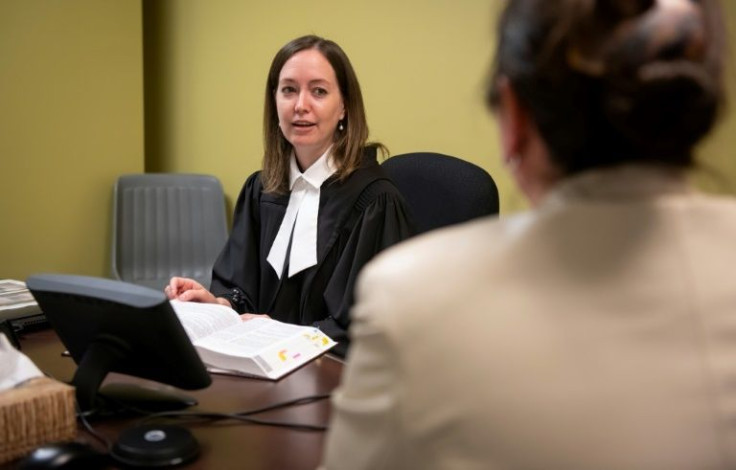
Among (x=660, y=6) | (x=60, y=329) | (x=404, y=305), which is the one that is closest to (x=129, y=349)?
(x=60, y=329)

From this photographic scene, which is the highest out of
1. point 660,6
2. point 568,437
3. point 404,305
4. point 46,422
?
point 660,6

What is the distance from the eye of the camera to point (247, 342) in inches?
58.8

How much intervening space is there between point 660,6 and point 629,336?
299mm

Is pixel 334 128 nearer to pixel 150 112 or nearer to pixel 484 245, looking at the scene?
pixel 484 245

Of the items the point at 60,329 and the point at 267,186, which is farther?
the point at 267,186

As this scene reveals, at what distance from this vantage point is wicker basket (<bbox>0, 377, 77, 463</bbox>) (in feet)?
3.26

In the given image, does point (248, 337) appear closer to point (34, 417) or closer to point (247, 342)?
point (247, 342)

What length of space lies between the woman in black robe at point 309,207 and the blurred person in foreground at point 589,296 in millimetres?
1309

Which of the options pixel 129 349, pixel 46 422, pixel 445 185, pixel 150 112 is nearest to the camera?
pixel 46 422

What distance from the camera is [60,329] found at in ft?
4.13

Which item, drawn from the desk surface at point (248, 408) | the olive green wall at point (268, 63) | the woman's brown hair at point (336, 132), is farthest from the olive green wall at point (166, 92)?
the desk surface at point (248, 408)

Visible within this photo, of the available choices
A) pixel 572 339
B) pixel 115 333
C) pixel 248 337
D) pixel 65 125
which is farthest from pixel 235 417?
pixel 65 125

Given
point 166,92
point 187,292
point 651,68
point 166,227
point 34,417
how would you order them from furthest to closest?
1. point 166,92
2. point 166,227
3. point 187,292
4. point 34,417
5. point 651,68

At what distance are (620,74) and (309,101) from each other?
166 cm
